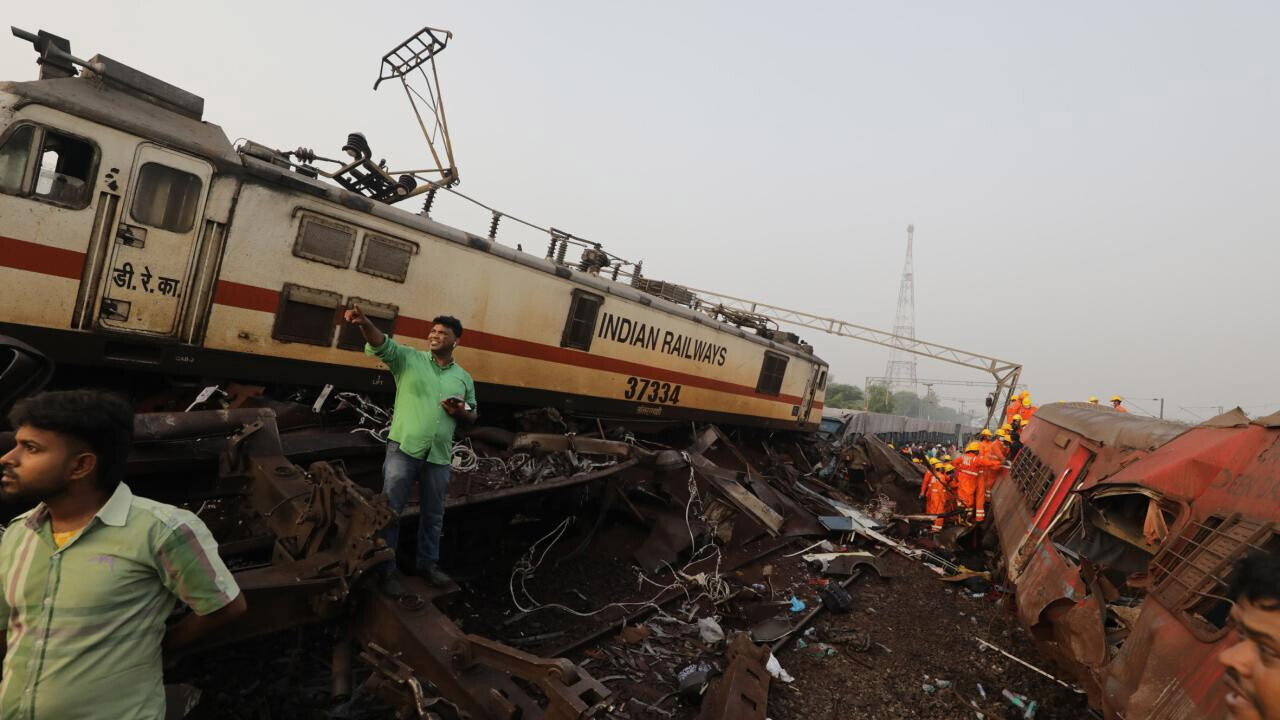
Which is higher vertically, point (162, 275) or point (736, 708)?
point (162, 275)

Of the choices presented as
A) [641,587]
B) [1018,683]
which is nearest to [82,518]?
[641,587]

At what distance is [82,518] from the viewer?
1725mm

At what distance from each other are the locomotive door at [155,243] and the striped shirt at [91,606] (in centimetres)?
440

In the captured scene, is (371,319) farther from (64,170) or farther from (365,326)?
(365,326)

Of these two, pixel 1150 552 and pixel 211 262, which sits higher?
pixel 211 262

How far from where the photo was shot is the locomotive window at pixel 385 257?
6.63 m

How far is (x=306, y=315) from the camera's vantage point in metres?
6.32

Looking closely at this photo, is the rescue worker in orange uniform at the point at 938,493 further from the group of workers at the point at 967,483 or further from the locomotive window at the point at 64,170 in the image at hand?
the locomotive window at the point at 64,170

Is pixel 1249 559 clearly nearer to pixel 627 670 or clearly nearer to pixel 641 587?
pixel 627 670

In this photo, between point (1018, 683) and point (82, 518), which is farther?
point (1018, 683)

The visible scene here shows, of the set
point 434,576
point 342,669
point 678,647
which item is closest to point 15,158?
point 434,576

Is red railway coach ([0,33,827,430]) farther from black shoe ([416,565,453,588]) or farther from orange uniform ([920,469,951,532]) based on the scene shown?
orange uniform ([920,469,951,532])

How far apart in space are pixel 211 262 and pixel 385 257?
1.72 meters

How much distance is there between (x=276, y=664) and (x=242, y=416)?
5.48ft
